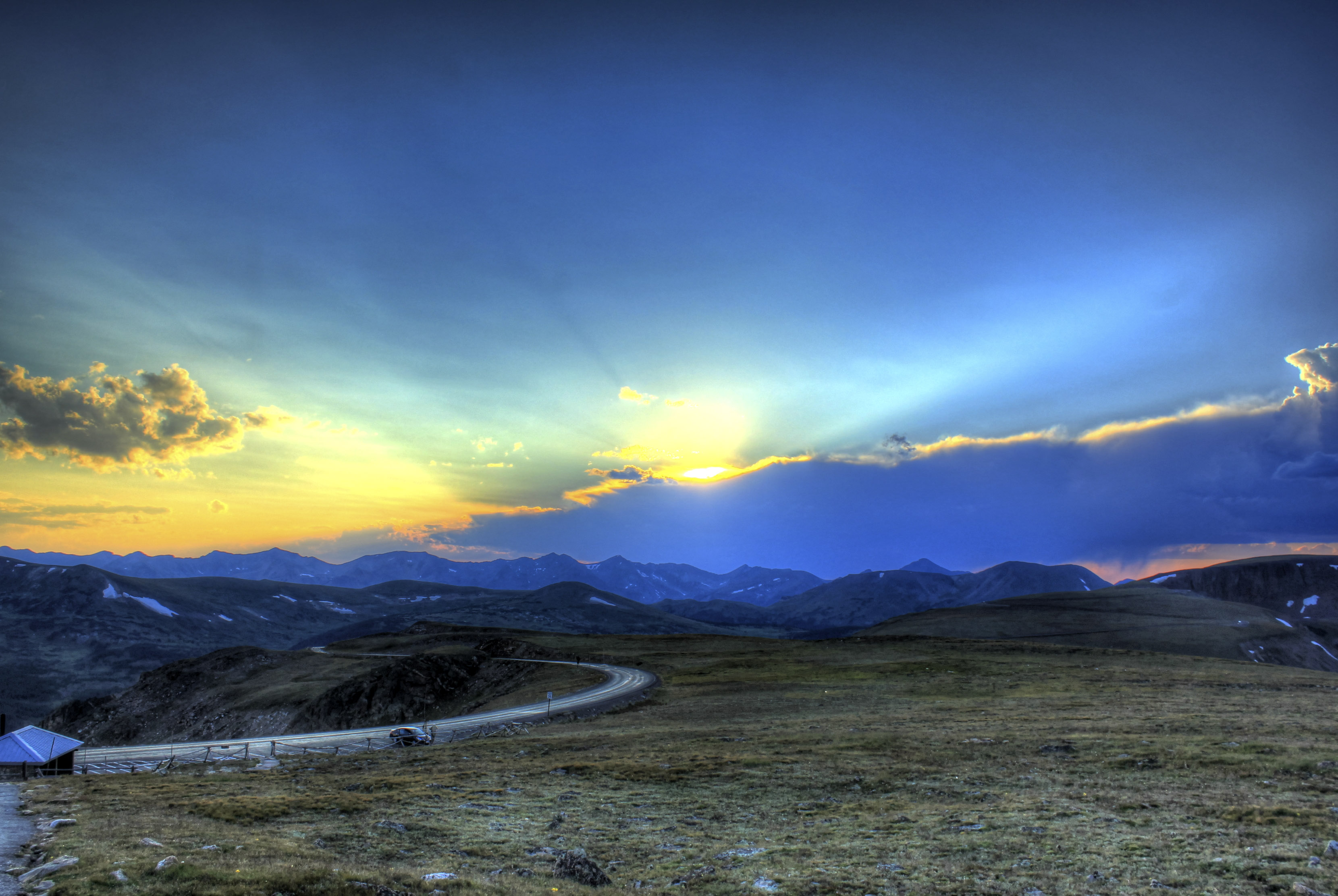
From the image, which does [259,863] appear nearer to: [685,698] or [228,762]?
[228,762]

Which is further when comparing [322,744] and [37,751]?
[322,744]

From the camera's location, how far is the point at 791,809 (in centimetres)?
2438

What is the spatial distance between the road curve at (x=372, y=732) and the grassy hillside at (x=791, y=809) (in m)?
8.76

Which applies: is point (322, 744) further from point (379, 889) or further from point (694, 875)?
point (694, 875)

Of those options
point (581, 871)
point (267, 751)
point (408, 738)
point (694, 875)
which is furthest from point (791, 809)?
point (267, 751)

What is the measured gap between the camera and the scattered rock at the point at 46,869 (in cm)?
1445

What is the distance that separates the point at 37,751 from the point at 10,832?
19781mm

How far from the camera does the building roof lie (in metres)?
33.0

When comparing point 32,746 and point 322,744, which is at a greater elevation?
point 32,746

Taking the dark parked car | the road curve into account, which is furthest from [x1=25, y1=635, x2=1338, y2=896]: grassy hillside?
the road curve

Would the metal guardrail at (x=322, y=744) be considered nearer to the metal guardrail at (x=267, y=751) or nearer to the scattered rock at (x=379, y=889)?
the metal guardrail at (x=267, y=751)

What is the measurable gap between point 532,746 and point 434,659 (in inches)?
2664

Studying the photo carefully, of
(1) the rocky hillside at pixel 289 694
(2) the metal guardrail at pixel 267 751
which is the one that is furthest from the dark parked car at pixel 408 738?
(1) the rocky hillside at pixel 289 694

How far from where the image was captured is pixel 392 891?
1327cm
